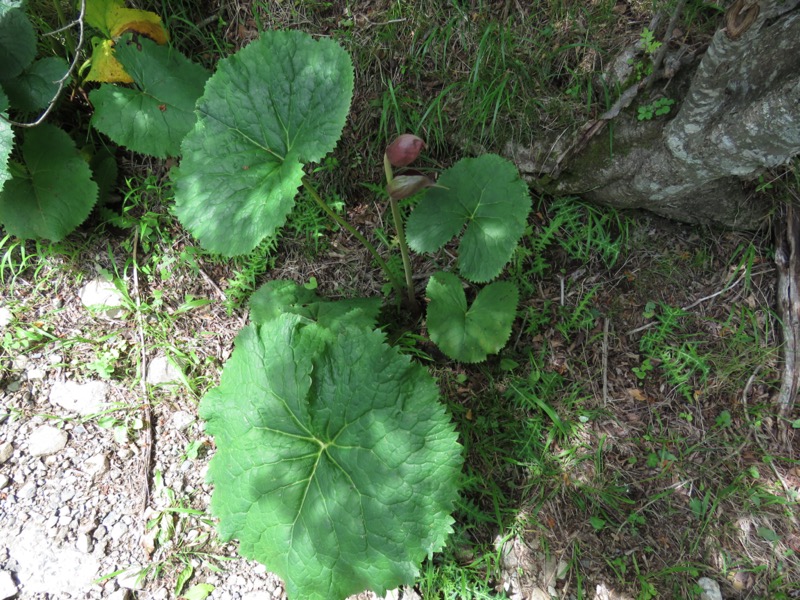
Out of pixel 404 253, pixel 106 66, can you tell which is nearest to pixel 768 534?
pixel 404 253

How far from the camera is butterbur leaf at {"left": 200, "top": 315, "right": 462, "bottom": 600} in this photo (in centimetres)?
159

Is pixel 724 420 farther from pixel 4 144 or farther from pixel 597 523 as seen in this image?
pixel 4 144

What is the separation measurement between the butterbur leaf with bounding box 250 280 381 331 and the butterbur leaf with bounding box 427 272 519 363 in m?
0.26

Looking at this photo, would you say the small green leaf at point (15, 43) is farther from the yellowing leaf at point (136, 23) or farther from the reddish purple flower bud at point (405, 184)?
the reddish purple flower bud at point (405, 184)

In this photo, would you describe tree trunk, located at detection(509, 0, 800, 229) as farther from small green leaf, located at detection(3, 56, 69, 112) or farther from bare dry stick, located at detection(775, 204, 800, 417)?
small green leaf, located at detection(3, 56, 69, 112)

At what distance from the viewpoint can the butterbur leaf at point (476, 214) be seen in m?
1.89

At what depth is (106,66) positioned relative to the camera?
7.20 ft

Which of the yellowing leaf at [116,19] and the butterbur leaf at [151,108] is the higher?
the yellowing leaf at [116,19]

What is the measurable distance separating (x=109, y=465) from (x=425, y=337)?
151cm

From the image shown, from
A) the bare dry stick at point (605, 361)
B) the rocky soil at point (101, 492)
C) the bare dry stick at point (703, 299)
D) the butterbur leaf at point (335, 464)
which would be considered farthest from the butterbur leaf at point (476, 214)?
the rocky soil at point (101, 492)

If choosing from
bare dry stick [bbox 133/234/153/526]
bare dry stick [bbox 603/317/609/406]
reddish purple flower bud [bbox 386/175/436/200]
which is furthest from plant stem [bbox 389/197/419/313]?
bare dry stick [bbox 133/234/153/526]

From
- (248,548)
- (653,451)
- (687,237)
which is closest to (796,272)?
(687,237)

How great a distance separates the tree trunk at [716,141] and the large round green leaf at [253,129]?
0.97 metres

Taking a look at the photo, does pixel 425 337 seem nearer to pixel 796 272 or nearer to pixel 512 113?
pixel 512 113
